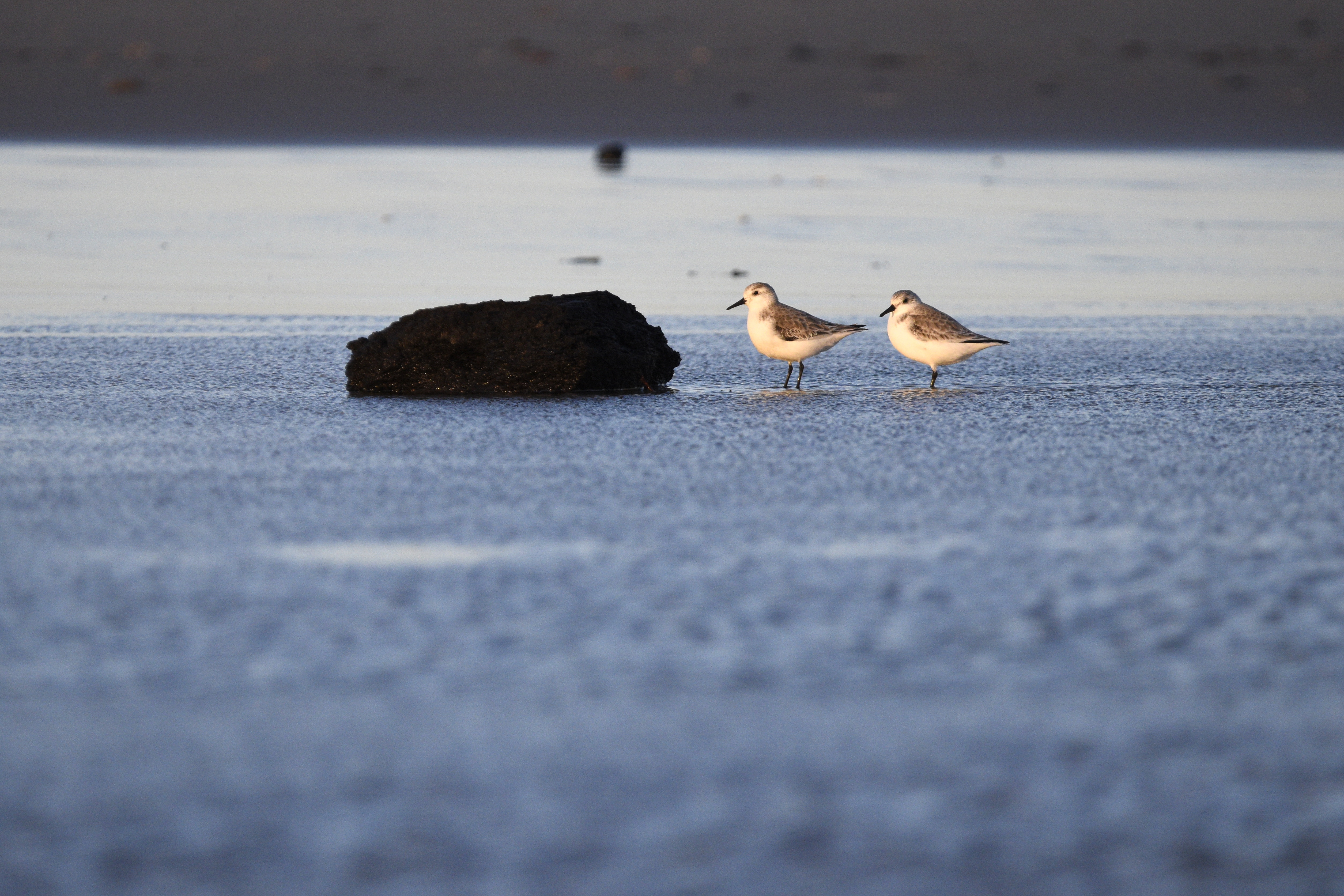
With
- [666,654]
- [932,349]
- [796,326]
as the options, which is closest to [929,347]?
[932,349]

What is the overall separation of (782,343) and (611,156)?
16.9 m

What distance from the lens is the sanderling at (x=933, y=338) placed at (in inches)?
368

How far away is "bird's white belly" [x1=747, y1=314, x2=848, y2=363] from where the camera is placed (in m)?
9.42

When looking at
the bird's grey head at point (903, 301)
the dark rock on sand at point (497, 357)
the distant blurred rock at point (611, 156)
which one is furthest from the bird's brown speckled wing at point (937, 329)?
the distant blurred rock at point (611, 156)

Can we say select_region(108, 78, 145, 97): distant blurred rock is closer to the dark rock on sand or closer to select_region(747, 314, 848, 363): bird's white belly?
the dark rock on sand

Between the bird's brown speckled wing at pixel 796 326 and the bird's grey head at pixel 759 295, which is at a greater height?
the bird's grey head at pixel 759 295

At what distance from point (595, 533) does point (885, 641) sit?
1.37m

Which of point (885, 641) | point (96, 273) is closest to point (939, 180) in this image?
point (96, 273)

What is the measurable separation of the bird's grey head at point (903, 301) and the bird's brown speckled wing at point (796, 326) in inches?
11.5

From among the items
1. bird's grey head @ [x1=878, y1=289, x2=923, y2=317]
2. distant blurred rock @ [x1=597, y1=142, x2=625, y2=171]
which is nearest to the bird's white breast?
bird's grey head @ [x1=878, y1=289, x2=923, y2=317]

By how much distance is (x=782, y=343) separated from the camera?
9422 mm

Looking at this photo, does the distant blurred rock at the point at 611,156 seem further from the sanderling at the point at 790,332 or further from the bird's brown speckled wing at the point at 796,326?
the bird's brown speckled wing at the point at 796,326

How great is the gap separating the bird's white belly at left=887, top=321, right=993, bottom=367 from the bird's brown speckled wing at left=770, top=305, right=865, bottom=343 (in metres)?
0.17

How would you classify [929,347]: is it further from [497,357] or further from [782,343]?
[497,357]
